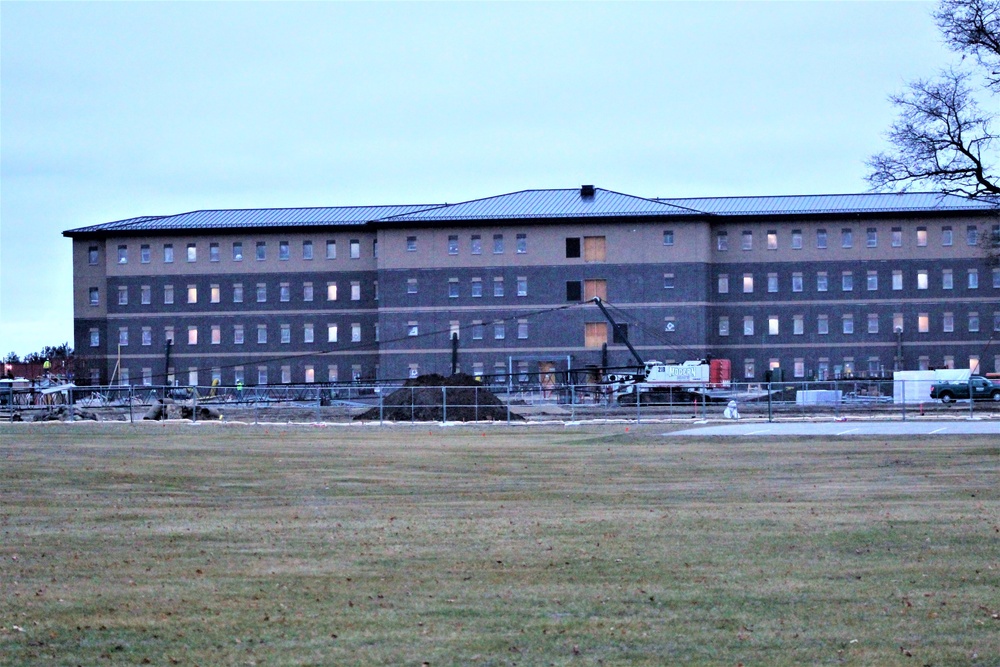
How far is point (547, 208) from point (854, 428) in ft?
201

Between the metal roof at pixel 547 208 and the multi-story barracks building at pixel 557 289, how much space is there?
0.79 feet

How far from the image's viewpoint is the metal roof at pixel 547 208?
10131 cm

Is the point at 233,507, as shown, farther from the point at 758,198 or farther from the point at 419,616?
the point at 758,198

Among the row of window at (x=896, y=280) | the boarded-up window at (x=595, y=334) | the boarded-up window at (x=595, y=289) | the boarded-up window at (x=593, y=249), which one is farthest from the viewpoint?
the row of window at (x=896, y=280)

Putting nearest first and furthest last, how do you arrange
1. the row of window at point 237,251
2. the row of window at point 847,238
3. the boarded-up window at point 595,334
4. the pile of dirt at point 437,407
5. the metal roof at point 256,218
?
the pile of dirt at point 437,407, the boarded-up window at point 595,334, the row of window at point 847,238, the metal roof at point 256,218, the row of window at point 237,251

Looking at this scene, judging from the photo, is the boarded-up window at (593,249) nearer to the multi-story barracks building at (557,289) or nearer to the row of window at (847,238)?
the multi-story barracks building at (557,289)

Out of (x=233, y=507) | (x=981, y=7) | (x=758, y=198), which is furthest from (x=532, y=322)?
(x=233, y=507)

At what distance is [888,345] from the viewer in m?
102

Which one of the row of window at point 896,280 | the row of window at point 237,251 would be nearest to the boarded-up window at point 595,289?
the row of window at point 896,280

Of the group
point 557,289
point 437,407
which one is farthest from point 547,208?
point 437,407

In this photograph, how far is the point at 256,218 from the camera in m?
109

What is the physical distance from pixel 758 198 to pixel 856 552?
3736 inches

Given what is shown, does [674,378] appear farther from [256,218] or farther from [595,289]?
[256,218]

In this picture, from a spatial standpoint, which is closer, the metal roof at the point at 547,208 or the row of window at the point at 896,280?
the metal roof at the point at 547,208
